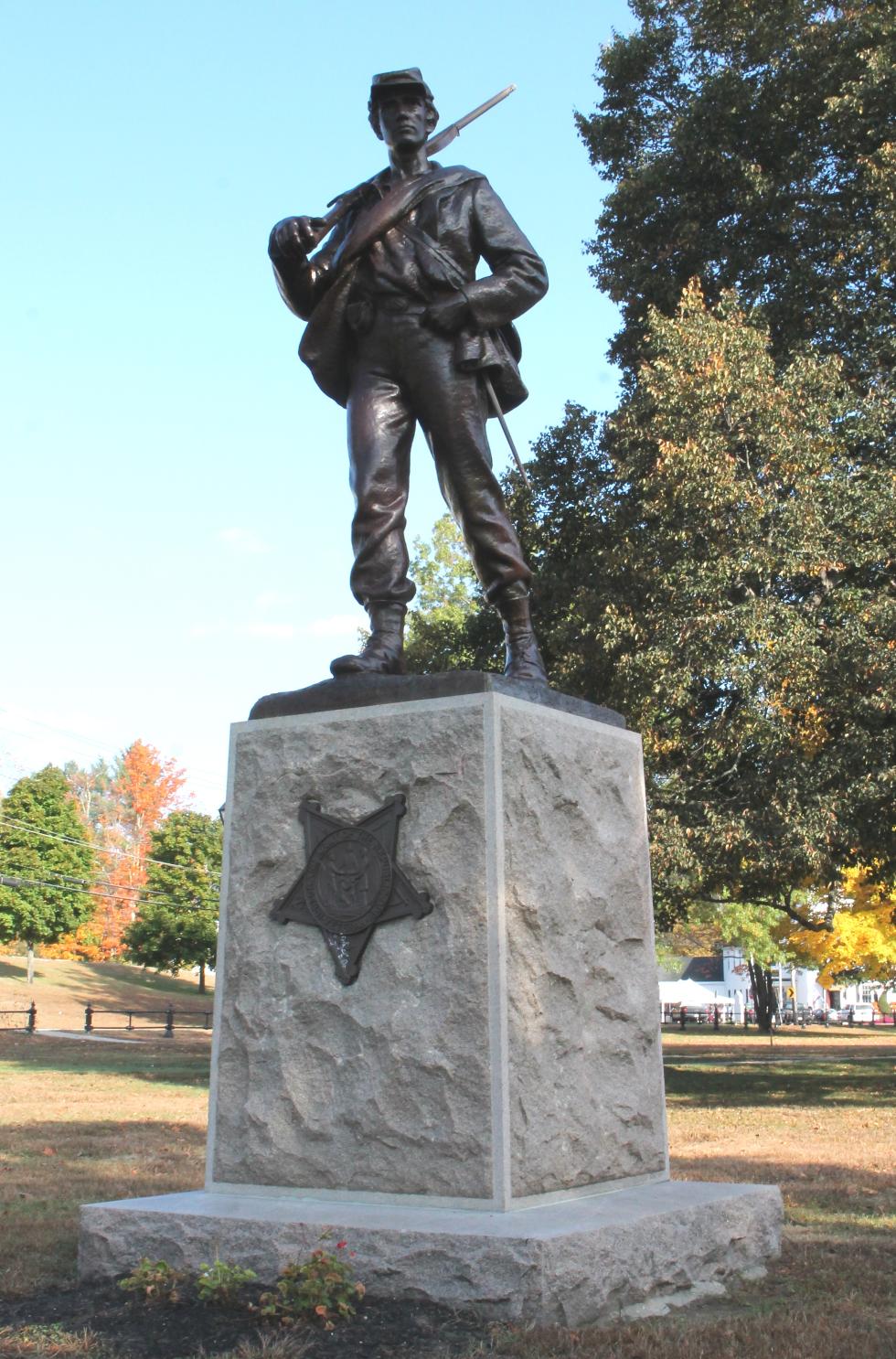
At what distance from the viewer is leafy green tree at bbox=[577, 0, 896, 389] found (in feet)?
52.3

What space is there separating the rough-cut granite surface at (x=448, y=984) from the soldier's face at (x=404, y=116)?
8.82 feet

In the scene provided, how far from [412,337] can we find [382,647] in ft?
4.52

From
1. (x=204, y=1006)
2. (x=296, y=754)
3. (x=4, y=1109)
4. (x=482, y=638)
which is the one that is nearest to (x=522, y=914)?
(x=296, y=754)

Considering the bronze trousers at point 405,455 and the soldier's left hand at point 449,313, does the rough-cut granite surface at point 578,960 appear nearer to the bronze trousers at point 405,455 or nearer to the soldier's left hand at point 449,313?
the bronze trousers at point 405,455

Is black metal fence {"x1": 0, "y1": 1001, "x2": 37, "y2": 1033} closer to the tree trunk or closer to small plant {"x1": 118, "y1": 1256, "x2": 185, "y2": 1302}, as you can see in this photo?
the tree trunk

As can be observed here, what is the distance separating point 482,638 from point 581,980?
13927mm

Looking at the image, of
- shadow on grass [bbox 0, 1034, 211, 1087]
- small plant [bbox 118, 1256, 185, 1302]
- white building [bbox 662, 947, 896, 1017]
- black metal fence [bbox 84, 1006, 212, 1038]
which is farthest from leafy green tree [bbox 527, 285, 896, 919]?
white building [bbox 662, 947, 896, 1017]

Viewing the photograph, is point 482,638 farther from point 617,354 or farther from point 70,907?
point 70,907

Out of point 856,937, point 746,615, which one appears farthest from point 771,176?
point 856,937

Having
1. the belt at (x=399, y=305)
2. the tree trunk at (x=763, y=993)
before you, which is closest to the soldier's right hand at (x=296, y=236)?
the belt at (x=399, y=305)

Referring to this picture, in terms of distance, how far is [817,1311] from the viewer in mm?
4598

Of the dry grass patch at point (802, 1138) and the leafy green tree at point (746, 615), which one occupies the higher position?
the leafy green tree at point (746, 615)

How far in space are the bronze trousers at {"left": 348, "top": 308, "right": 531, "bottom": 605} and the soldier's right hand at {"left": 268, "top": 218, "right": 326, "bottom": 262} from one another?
0.42 m

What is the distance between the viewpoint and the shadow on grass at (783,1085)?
1652 cm
